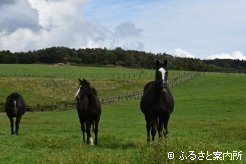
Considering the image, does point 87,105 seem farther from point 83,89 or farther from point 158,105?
point 158,105

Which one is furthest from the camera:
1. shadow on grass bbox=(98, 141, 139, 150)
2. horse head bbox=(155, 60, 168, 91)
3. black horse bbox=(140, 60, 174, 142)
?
shadow on grass bbox=(98, 141, 139, 150)

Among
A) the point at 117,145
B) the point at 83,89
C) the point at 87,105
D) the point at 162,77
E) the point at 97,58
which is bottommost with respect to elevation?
the point at 117,145

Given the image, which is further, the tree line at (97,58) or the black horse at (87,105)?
the tree line at (97,58)

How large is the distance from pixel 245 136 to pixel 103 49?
165 meters

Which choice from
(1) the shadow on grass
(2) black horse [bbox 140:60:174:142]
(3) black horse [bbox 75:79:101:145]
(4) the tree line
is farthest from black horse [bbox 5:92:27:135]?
(4) the tree line

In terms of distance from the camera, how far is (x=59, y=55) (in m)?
176

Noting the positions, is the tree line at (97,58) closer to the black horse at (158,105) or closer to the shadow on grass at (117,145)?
the shadow on grass at (117,145)

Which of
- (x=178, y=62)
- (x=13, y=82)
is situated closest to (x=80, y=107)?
(x=13, y=82)

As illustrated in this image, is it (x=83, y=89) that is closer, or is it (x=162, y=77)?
(x=162, y=77)

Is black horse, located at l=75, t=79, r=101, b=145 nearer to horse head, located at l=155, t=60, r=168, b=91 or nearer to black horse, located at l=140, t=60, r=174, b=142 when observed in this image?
black horse, located at l=140, t=60, r=174, b=142

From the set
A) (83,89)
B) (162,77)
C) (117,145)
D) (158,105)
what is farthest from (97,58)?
(162,77)

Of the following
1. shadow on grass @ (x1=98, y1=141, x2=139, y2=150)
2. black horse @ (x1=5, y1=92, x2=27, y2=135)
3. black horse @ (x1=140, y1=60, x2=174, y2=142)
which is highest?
black horse @ (x1=140, y1=60, x2=174, y2=142)

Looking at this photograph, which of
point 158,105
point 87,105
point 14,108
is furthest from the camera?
point 14,108

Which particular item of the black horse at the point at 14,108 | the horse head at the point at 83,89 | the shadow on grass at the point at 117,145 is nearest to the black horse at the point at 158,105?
the shadow on grass at the point at 117,145
